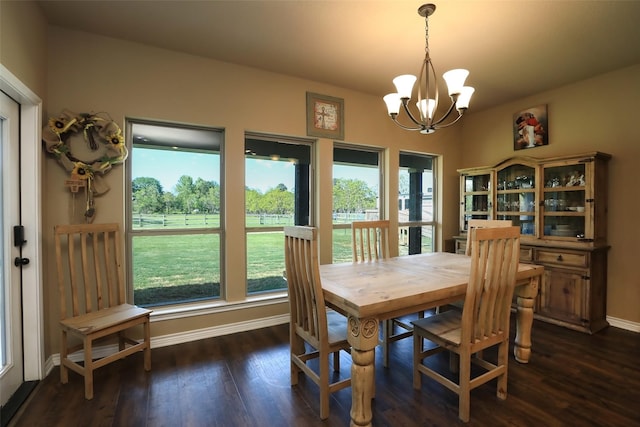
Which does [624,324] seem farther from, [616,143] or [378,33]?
[378,33]

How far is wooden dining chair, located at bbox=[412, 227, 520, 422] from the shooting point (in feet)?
5.61

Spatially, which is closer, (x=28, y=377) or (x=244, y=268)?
(x=28, y=377)

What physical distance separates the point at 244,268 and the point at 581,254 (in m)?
3.37

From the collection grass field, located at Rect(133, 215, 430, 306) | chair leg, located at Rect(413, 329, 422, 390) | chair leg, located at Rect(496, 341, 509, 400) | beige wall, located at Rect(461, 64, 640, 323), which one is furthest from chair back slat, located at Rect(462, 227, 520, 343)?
beige wall, located at Rect(461, 64, 640, 323)

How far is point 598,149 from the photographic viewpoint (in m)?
3.24

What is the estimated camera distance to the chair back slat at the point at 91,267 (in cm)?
222

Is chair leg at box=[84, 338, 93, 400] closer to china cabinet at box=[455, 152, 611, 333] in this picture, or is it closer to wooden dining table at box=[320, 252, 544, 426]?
wooden dining table at box=[320, 252, 544, 426]

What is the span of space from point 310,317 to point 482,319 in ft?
3.41

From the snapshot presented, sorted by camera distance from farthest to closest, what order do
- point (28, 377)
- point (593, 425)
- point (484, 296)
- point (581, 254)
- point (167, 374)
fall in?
point (581, 254) → point (167, 374) → point (28, 377) → point (484, 296) → point (593, 425)

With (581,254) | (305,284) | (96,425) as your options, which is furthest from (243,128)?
(581,254)

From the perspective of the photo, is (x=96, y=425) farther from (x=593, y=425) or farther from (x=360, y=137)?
(x=360, y=137)

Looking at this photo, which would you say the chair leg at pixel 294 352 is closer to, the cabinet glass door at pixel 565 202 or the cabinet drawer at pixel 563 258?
the cabinet drawer at pixel 563 258

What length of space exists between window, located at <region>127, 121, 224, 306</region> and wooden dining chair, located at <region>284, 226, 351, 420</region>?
1316mm

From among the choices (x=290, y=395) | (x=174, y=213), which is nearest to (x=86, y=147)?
(x=174, y=213)
